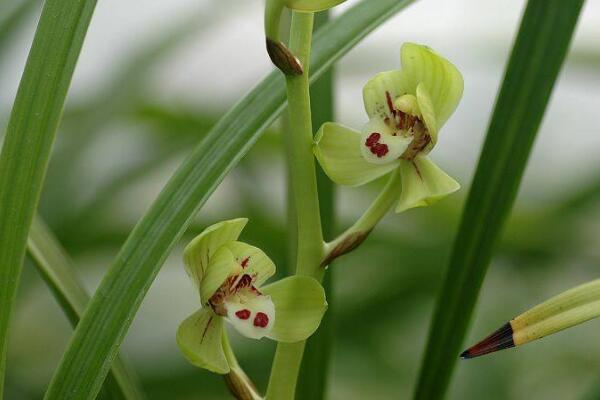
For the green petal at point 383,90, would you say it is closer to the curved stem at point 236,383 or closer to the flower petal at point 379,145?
the flower petal at point 379,145

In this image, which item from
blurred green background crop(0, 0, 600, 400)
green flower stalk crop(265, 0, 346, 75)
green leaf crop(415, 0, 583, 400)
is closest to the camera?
green flower stalk crop(265, 0, 346, 75)

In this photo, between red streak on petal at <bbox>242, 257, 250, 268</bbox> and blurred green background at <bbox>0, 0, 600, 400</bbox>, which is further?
blurred green background at <bbox>0, 0, 600, 400</bbox>

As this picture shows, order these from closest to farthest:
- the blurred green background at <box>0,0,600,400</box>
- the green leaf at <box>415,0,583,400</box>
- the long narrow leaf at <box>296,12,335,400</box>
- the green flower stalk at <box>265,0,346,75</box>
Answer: the green flower stalk at <box>265,0,346,75</box>
the green leaf at <box>415,0,583,400</box>
the long narrow leaf at <box>296,12,335,400</box>
the blurred green background at <box>0,0,600,400</box>

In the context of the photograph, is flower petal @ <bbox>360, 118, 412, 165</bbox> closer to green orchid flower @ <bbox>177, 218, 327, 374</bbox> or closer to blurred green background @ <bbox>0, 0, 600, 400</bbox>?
green orchid flower @ <bbox>177, 218, 327, 374</bbox>

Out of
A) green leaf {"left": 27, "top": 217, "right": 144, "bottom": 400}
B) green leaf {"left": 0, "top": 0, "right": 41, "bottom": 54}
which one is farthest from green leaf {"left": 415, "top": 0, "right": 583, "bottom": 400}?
green leaf {"left": 0, "top": 0, "right": 41, "bottom": 54}

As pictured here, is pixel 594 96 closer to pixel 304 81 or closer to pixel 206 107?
pixel 206 107

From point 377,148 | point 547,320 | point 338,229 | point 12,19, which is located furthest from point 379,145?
point 12,19

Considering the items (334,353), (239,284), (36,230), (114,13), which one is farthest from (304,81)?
(114,13)

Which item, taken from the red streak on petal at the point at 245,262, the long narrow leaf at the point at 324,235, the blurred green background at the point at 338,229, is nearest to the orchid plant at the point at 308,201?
the red streak on petal at the point at 245,262

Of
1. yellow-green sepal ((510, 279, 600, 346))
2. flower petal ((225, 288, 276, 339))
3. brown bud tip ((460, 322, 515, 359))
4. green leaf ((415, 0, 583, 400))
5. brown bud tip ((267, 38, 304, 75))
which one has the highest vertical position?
brown bud tip ((267, 38, 304, 75))
